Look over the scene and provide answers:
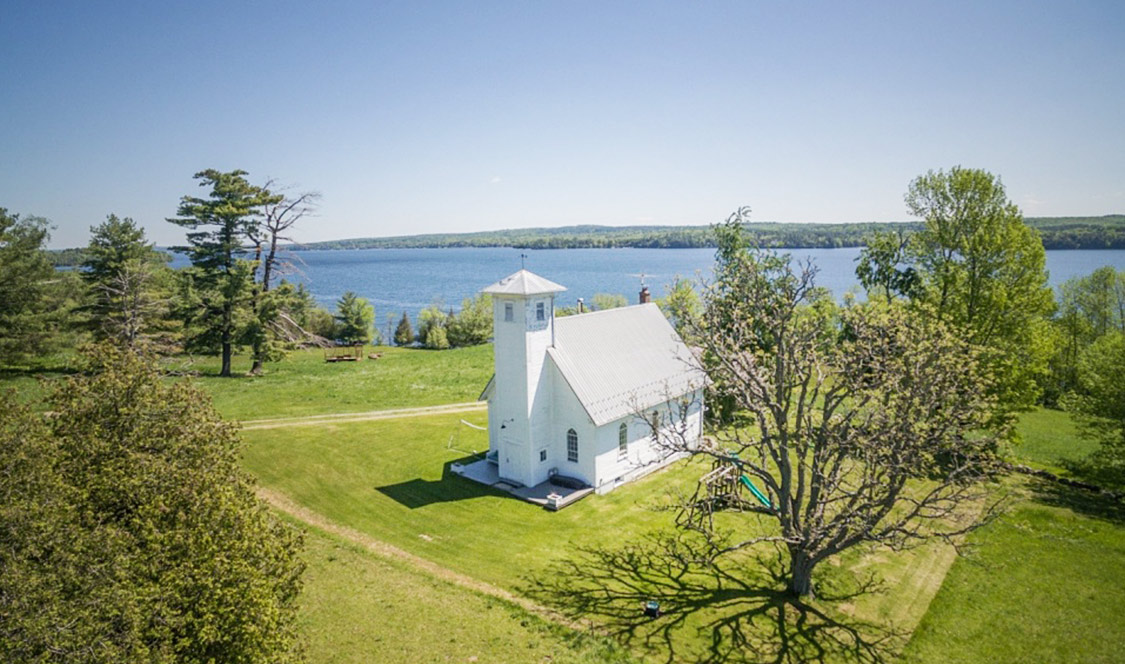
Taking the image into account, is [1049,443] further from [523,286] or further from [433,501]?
[433,501]

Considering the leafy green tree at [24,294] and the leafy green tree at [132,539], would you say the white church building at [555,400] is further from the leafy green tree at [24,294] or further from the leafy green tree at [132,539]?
the leafy green tree at [24,294]

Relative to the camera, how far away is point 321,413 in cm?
3125

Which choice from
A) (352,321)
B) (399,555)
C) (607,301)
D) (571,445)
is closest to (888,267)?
(571,445)

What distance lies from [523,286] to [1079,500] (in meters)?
22.9

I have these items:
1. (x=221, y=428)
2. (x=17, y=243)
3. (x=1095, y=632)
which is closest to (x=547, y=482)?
(x=221, y=428)

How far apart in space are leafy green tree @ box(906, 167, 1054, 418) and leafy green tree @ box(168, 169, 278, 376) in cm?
3778

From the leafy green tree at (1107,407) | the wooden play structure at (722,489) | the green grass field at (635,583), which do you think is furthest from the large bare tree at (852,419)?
the leafy green tree at (1107,407)

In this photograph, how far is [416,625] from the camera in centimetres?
1385

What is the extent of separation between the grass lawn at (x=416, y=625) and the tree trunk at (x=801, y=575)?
5.55m

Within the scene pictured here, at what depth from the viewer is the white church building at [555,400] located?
72.8ft

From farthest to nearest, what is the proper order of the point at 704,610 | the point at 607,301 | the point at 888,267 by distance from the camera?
the point at 607,301, the point at 888,267, the point at 704,610

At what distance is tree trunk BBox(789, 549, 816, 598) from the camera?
15.7 metres

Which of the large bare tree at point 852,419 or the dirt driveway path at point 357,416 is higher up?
the large bare tree at point 852,419

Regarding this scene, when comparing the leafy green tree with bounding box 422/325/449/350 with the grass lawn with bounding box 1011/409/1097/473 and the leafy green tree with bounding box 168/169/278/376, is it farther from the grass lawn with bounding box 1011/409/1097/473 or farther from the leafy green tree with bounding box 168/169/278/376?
the grass lawn with bounding box 1011/409/1097/473
